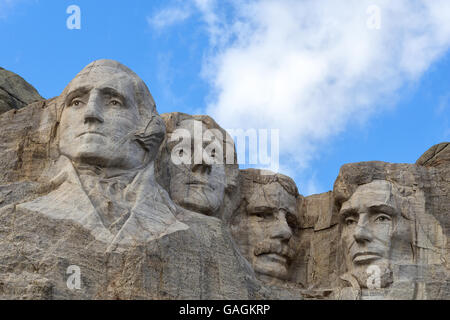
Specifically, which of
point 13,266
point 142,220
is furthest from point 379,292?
point 13,266

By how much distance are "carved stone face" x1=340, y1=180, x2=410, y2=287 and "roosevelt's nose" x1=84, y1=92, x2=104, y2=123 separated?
376cm

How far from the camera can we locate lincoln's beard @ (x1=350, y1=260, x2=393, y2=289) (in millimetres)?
16219

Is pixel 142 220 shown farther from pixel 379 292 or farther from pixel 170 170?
pixel 379 292

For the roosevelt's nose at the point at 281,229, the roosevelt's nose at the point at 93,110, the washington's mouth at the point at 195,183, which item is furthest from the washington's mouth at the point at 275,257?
the roosevelt's nose at the point at 93,110

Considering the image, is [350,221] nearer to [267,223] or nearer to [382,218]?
[382,218]

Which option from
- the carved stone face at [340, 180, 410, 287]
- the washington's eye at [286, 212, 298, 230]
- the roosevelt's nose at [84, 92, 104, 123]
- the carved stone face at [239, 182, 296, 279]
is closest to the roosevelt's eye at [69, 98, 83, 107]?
the roosevelt's nose at [84, 92, 104, 123]

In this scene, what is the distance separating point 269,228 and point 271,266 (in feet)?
1.92

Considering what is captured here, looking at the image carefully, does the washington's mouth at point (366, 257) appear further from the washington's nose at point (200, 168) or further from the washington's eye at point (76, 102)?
the washington's eye at point (76, 102)

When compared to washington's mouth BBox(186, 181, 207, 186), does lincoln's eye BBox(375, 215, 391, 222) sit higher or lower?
lower

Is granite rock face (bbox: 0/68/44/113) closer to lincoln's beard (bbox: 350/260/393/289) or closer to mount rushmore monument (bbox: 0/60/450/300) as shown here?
mount rushmore monument (bbox: 0/60/450/300)

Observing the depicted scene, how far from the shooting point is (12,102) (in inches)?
752

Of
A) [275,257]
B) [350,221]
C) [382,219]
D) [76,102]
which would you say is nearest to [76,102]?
[76,102]

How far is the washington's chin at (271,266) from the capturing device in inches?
666

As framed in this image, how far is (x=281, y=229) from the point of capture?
56.3 feet
